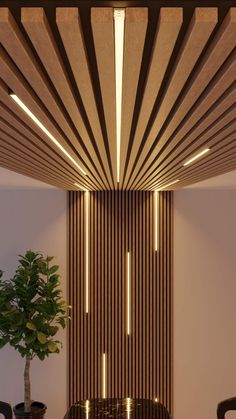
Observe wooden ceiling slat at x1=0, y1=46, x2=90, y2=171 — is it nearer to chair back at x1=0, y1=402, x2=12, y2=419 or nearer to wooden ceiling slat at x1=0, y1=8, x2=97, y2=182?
wooden ceiling slat at x1=0, y1=8, x2=97, y2=182

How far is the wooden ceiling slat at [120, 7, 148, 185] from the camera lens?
98cm

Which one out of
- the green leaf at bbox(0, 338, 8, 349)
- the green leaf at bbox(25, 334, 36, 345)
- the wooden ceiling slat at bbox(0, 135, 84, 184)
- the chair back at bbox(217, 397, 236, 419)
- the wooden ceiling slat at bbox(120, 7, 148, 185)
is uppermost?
the wooden ceiling slat at bbox(0, 135, 84, 184)

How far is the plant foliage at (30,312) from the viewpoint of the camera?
5102mm

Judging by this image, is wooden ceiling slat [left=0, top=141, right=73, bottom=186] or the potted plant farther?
the potted plant

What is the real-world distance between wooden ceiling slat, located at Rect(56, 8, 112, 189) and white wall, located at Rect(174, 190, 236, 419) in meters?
4.32

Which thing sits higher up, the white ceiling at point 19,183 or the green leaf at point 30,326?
the white ceiling at point 19,183

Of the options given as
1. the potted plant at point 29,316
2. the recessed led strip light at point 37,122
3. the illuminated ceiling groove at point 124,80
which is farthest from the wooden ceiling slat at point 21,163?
the potted plant at point 29,316

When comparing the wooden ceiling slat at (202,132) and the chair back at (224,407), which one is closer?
the wooden ceiling slat at (202,132)

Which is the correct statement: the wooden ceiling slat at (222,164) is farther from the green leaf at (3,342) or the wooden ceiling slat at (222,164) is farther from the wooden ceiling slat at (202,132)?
the green leaf at (3,342)

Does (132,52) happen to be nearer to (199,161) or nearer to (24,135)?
(24,135)

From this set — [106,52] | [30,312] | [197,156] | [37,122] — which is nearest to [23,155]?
[37,122]

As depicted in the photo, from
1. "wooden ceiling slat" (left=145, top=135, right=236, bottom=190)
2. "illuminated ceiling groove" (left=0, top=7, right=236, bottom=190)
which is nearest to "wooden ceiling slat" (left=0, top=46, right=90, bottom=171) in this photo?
"illuminated ceiling groove" (left=0, top=7, right=236, bottom=190)

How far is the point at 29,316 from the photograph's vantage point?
5230 mm

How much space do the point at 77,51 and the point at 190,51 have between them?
31 centimetres
